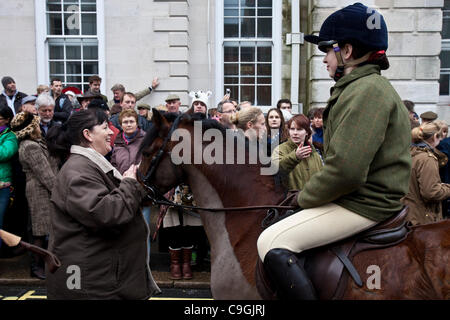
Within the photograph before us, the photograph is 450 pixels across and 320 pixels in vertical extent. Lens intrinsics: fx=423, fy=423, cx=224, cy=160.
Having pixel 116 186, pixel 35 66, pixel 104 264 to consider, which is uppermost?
pixel 35 66

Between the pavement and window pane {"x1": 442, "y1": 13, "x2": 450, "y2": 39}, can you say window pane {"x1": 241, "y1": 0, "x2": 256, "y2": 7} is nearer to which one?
window pane {"x1": 442, "y1": 13, "x2": 450, "y2": 39}

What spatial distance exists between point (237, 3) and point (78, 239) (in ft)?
31.1

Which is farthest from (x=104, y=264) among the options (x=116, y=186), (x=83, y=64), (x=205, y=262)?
(x=83, y=64)

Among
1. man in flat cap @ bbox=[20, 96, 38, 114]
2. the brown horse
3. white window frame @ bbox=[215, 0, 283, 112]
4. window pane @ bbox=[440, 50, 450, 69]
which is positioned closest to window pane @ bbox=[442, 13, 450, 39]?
window pane @ bbox=[440, 50, 450, 69]

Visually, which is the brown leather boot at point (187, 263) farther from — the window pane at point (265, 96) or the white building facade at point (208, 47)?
the window pane at point (265, 96)

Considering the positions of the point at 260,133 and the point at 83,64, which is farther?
the point at 83,64

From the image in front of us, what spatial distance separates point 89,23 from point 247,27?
416 cm

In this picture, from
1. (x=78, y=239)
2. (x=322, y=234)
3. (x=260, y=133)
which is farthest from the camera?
(x=260, y=133)

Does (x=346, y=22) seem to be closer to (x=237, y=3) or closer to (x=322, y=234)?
(x=322, y=234)

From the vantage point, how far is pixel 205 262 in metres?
6.86

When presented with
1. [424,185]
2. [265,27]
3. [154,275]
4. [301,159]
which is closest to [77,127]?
[301,159]

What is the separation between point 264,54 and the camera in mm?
11398

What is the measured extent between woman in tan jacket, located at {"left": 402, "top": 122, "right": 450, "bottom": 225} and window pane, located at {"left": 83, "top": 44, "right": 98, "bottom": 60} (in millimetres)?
8515

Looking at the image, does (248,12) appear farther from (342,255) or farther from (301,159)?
(342,255)
